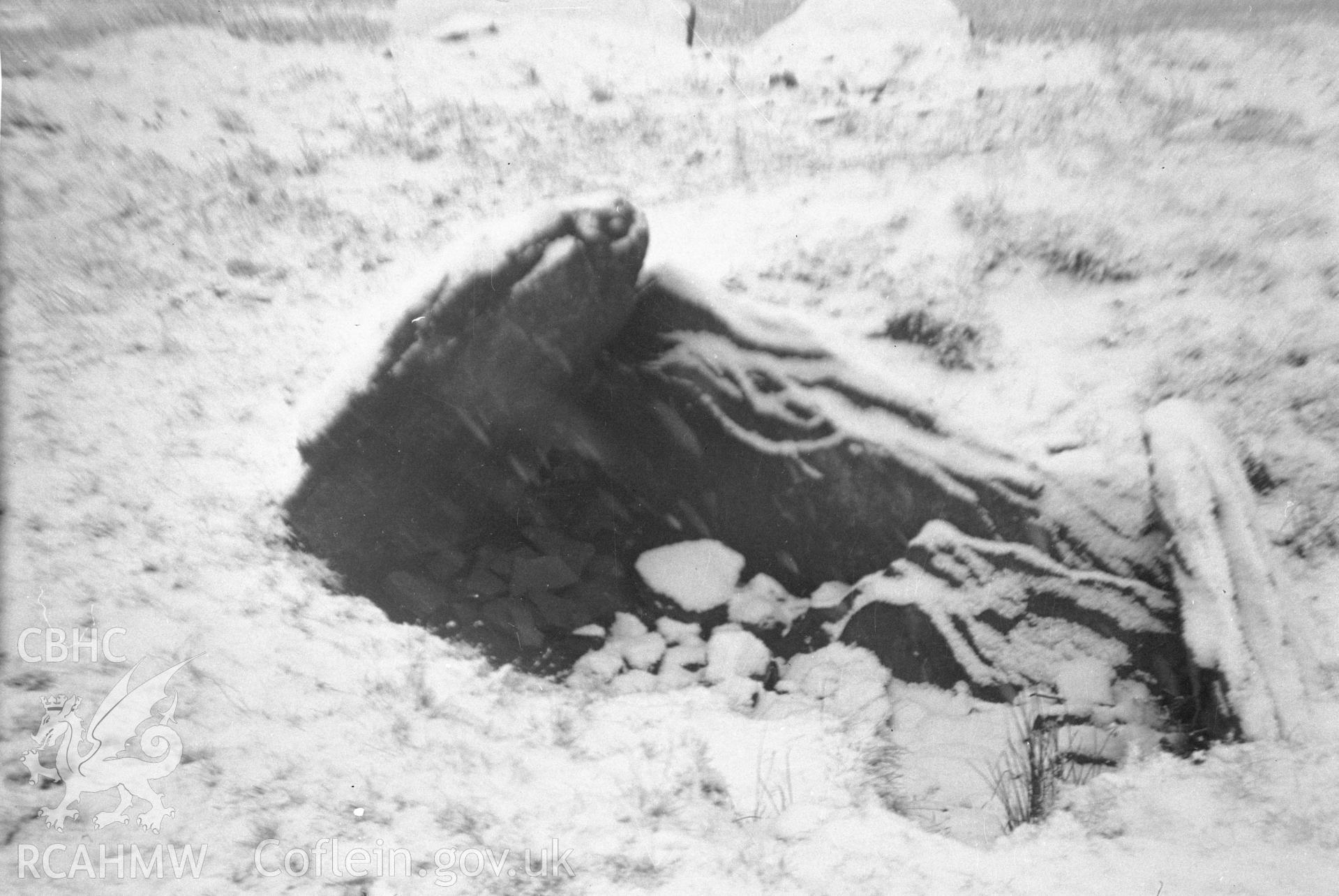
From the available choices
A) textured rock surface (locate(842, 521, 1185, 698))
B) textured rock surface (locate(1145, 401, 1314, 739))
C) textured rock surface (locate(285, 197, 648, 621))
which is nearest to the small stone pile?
textured rock surface (locate(285, 197, 648, 621))

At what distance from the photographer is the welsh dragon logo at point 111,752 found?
2.09 metres

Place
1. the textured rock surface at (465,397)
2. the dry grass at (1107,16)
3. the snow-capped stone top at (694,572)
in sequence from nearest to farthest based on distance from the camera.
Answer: the textured rock surface at (465,397) < the dry grass at (1107,16) < the snow-capped stone top at (694,572)

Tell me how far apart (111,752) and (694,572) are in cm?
241

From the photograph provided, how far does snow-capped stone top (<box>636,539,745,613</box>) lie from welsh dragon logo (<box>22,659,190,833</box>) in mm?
2080

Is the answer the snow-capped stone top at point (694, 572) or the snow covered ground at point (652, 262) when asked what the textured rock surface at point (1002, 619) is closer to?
the snow covered ground at point (652, 262)

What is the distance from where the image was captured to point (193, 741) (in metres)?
2.35

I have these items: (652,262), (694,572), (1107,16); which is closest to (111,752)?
(694,572)

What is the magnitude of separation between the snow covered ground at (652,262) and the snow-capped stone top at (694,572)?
2 cm

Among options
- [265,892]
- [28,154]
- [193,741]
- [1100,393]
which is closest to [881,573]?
[1100,393]

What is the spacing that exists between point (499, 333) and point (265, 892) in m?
2.15

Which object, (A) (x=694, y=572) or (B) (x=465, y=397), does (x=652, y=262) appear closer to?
(B) (x=465, y=397)

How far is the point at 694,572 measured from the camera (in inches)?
141

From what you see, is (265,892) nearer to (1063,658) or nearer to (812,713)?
(812,713)

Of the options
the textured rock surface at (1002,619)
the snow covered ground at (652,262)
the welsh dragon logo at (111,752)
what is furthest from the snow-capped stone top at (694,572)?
the welsh dragon logo at (111,752)
